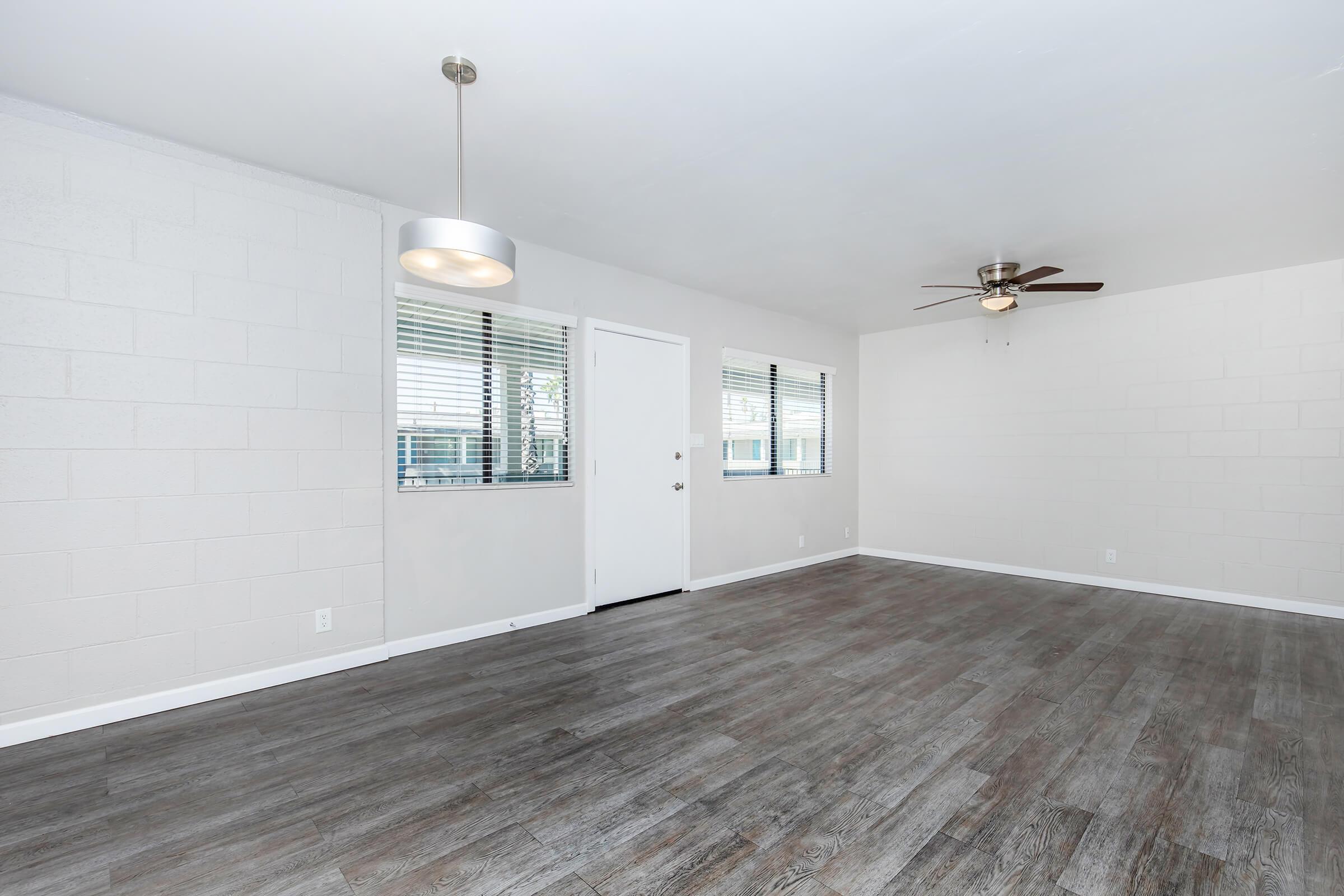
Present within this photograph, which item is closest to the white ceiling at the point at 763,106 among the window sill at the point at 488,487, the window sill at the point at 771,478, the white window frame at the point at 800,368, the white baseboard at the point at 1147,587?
the window sill at the point at 488,487

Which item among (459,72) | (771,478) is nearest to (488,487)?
(459,72)

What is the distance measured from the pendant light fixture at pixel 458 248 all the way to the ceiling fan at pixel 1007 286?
3.51 meters

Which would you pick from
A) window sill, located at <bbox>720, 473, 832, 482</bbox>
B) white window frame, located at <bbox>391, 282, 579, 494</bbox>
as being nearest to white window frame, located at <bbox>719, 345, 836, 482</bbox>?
window sill, located at <bbox>720, 473, 832, 482</bbox>

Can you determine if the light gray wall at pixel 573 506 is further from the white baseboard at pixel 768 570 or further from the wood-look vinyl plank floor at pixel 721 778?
the wood-look vinyl plank floor at pixel 721 778

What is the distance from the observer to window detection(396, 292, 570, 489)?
3.71 m

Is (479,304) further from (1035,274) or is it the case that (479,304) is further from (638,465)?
(1035,274)

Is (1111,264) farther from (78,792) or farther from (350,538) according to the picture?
(78,792)

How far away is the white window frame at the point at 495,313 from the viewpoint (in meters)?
3.63

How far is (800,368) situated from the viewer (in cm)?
659

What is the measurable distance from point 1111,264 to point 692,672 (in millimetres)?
4506

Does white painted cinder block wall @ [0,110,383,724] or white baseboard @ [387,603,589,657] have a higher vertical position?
white painted cinder block wall @ [0,110,383,724]

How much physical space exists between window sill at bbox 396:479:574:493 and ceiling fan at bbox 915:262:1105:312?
329cm

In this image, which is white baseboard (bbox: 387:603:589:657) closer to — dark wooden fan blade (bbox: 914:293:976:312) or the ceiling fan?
the ceiling fan

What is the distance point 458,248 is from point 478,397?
6.14 feet
